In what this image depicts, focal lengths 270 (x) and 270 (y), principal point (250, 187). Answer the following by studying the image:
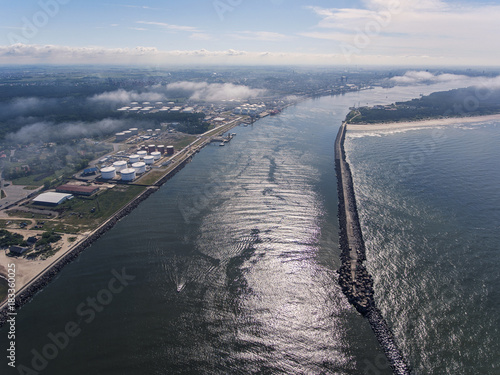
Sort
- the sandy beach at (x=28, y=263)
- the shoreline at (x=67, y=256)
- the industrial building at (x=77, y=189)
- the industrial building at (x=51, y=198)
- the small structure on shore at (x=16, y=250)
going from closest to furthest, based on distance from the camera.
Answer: the shoreline at (x=67, y=256), the sandy beach at (x=28, y=263), the small structure on shore at (x=16, y=250), the industrial building at (x=51, y=198), the industrial building at (x=77, y=189)

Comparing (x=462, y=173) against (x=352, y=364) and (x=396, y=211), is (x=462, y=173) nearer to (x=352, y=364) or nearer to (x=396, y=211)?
(x=396, y=211)

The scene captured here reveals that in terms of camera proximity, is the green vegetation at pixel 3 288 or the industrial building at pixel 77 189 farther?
the industrial building at pixel 77 189

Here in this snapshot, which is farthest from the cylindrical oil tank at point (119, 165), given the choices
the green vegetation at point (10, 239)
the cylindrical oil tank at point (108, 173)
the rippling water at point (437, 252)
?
the rippling water at point (437, 252)

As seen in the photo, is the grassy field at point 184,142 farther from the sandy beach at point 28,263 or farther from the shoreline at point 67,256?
the sandy beach at point 28,263

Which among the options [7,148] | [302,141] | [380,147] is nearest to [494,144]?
[380,147]

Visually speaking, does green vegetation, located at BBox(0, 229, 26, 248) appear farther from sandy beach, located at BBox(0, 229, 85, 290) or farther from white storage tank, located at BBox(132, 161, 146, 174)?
white storage tank, located at BBox(132, 161, 146, 174)

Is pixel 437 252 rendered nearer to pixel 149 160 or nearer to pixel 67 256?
pixel 67 256

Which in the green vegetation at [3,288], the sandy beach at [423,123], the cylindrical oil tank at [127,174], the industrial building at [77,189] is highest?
the sandy beach at [423,123]
